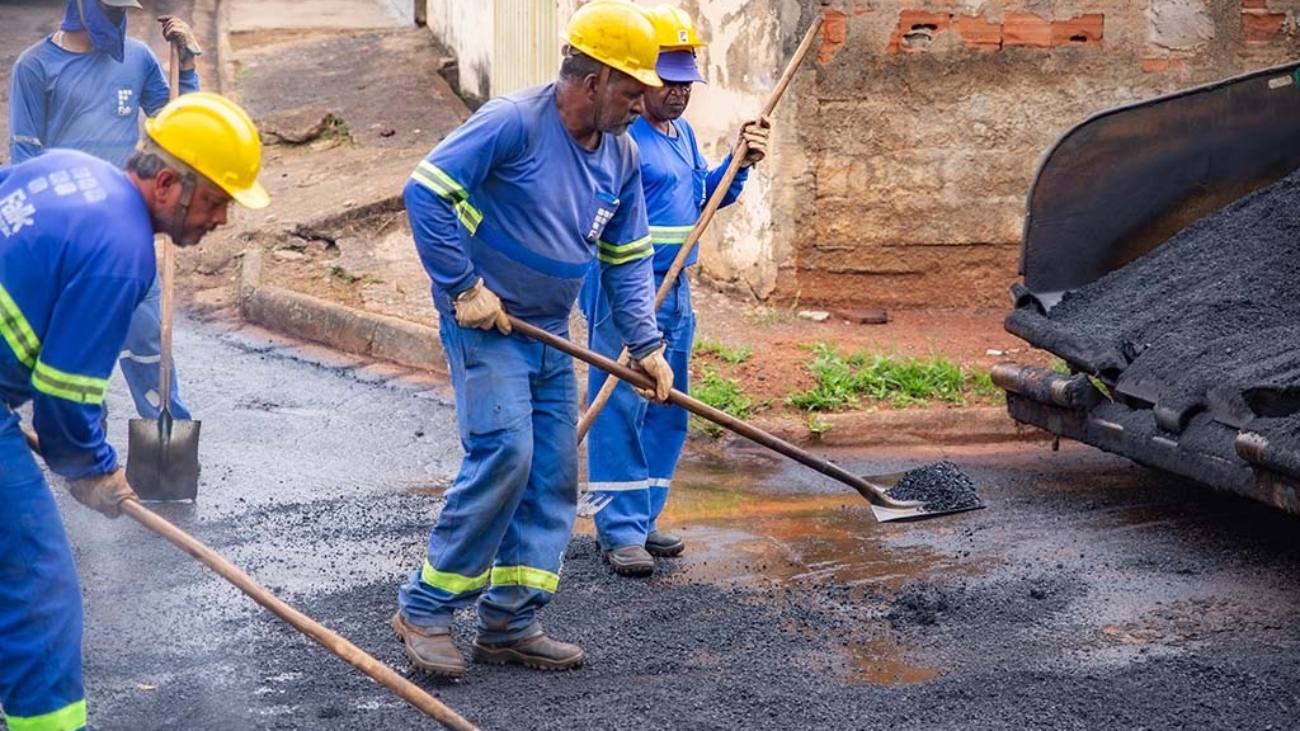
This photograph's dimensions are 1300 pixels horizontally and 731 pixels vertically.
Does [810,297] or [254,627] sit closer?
[254,627]

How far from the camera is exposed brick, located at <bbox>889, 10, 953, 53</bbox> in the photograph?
8477 millimetres

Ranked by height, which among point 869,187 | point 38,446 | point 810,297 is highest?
point 38,446

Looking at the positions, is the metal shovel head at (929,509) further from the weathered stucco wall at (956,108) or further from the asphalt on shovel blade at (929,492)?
the weathered stucco wall at (956,108)

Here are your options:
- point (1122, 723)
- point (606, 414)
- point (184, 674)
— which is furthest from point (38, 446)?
point (1122, 723)

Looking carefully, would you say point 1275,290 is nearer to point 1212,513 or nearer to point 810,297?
point 1212,513

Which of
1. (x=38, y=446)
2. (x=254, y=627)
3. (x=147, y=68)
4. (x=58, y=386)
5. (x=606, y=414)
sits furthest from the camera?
(x=147, y=68)

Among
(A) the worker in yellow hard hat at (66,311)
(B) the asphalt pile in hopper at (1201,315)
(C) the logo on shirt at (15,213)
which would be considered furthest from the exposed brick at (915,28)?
(C) the logo on shirt at (15,213)

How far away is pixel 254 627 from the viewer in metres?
4.85

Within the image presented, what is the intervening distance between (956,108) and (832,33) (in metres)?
0.80

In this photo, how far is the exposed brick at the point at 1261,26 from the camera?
28.9ft

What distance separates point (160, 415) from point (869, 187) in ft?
13.4

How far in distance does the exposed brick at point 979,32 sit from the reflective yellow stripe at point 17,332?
6.11 metres

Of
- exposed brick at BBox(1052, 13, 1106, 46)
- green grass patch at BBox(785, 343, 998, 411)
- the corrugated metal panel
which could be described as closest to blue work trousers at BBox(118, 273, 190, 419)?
green grass patch at BBox(785, 343, 998, 411)

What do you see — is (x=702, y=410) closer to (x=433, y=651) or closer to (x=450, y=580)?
(x=450, y=580)
